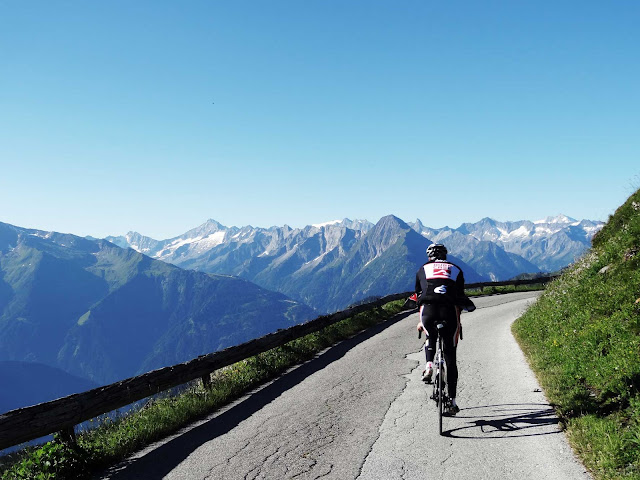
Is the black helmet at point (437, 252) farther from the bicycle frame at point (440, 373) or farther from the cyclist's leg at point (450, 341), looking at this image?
the bicycle frame at point (440, 373)

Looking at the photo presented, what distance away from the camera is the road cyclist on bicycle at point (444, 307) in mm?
7035

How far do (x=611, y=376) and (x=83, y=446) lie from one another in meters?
8.13

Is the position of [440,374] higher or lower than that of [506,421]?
higher

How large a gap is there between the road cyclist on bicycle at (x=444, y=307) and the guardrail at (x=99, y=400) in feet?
17.3

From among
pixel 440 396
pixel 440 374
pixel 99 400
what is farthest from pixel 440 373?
pixel 99 400

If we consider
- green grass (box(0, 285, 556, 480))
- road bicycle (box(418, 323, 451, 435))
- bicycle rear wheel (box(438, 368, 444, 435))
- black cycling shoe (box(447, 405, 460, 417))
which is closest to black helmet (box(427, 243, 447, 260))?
road bicycle (box(418, 323, 451, 435))

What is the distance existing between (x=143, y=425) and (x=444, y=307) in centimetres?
553

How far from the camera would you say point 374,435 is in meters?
6.91

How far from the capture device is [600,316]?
9.93 metres

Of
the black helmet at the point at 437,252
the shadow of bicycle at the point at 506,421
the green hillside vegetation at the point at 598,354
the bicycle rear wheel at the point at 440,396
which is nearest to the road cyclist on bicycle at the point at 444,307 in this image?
the bicycle rear wheel at the point at 440,396

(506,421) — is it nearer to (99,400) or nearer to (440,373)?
(440,373)

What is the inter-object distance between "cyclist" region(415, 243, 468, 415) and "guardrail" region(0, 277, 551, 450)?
526cm

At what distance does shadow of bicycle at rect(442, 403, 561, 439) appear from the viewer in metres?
6.60

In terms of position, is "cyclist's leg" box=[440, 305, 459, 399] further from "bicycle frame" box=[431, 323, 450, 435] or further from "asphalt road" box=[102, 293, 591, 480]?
"asphalt road" box=[102, 293, 591, 480]
